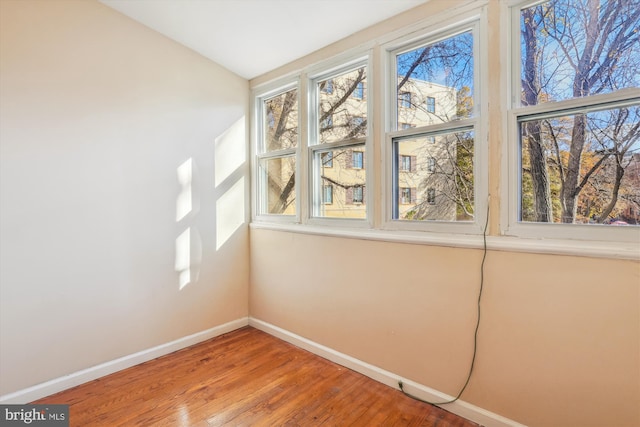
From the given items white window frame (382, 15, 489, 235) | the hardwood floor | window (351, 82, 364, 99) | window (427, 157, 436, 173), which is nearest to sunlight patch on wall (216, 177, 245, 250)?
the hardwood floor

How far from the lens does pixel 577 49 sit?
1598 millimetres

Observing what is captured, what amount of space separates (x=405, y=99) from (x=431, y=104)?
20 centimetres

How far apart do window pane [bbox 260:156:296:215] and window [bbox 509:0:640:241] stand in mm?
1805

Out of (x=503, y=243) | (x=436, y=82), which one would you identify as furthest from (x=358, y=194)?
(x=503, y=243)

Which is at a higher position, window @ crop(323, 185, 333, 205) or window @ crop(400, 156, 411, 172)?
window @ crop(400, 156, 411, 172)

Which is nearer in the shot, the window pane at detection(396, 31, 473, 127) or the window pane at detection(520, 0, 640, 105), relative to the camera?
the window pane at detection(520, 0, 640, 105)

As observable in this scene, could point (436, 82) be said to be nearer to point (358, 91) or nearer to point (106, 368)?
point (358, 91)

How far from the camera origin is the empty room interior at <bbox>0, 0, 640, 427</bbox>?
1.55m

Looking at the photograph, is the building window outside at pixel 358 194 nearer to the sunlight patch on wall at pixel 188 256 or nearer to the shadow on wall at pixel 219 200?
the shadow on wall at pixel 219 200

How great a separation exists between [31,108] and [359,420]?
110 inches

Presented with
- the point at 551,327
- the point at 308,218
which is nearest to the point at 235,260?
the point at 308,218

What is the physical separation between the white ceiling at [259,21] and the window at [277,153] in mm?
426

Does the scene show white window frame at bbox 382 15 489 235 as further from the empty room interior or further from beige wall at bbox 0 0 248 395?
beige wall at bbox 0 0 248 395

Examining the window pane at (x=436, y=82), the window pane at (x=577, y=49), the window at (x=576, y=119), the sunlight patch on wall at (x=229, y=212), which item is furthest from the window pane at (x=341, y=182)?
the window pane at (x=577, y=49)
